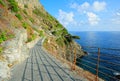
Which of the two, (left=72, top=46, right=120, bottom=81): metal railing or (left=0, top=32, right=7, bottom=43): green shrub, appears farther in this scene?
(left=0, top=32, right=7, bottom=43): green shrub

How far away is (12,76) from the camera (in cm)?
895

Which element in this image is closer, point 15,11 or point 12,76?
point 12,76

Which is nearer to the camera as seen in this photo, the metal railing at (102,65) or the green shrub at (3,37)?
the metal railing at (102,65)

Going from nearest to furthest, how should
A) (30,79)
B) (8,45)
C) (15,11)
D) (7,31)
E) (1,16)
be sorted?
(30,79) < (8,45) < (7,31) < (1,16) < (15,11)

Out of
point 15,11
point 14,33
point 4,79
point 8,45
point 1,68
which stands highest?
point 15,11

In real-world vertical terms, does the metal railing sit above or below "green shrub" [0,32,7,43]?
Result: below

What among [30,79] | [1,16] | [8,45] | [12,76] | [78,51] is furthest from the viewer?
[78,51]

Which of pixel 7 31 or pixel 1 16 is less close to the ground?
pixel 1 16

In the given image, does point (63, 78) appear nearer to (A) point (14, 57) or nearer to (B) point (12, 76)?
(B) point (12, 76)

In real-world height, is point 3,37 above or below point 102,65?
above

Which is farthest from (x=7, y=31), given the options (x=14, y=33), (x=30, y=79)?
(x=30, y=79)

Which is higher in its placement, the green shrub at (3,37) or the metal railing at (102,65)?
the green shrub at (3,37)

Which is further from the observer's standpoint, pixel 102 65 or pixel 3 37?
pixel 102 65

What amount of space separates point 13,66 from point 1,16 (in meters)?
6.57
